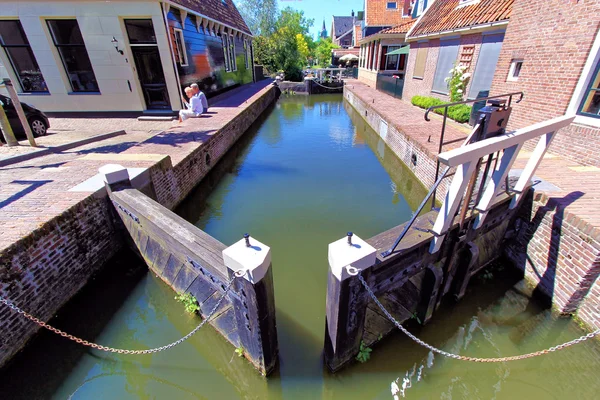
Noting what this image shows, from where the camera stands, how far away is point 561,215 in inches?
151

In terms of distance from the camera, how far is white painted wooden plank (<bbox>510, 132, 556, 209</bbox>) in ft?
12.2

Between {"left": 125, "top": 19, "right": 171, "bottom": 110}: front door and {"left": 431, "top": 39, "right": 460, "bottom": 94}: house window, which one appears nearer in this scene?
{"left": 125, "top": 19, "right": 171, "bottom": 110}: front door

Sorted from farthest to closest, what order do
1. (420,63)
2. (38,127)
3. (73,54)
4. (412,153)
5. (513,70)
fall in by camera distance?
1. (420,63)
2. (73,54)
3. (38,127)
4. (412,153)
5. (513,70)

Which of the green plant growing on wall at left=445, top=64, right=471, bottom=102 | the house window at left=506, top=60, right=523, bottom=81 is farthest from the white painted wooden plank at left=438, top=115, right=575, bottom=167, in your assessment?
the green plant growing on wall at left=445, top=64, right=471, bottom=102

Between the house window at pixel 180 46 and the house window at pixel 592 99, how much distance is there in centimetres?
1203

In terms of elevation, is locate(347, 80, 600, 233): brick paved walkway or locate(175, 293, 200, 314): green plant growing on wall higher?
locate(347, 80, 600, 233): brick paved walkway

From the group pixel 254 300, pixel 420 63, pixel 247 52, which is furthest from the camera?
pixel 247 52

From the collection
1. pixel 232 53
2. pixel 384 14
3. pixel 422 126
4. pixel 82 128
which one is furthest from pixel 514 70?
pixel 384 14

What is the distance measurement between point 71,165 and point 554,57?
34.1ft

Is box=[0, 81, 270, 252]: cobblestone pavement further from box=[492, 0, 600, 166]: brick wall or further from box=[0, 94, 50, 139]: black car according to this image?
box=[492, 0, 600, 166]: brick wall

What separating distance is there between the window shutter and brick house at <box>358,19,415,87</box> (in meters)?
10.9

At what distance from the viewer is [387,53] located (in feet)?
64.5

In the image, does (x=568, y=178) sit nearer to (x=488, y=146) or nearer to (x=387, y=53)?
(x=488, y=146)

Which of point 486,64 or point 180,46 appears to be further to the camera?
point 180,46
